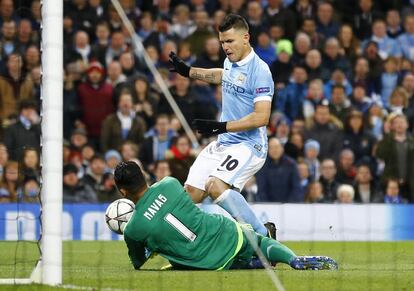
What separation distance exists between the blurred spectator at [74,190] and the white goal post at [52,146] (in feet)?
27.3

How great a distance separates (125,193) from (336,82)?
10.5 metres

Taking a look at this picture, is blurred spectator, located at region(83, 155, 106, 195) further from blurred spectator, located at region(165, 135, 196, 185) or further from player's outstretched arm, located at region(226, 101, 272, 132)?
player's outstretched arm, located at region(226, 101, 272, 132)

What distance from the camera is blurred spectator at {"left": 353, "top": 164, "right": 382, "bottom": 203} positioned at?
17.6 meters

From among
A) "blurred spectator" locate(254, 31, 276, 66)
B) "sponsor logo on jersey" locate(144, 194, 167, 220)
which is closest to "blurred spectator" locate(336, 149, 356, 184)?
"blurred spectator" locate(254, 31, 276, 66)

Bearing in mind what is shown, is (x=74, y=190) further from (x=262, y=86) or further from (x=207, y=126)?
(x=207, y=126)

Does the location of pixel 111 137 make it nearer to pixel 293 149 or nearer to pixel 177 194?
pixel 293 149

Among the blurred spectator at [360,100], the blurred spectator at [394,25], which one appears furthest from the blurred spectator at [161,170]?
the blurred spectator at [394,25]

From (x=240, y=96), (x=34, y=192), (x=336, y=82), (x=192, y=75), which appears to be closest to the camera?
(x=240, y=96)

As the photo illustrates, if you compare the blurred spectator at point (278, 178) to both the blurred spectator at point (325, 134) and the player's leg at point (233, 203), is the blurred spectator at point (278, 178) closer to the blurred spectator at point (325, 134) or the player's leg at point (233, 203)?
the blurred spectator at point (325, 134)

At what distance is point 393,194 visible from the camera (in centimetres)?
1758

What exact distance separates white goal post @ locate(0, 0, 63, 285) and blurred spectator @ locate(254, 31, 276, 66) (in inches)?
425

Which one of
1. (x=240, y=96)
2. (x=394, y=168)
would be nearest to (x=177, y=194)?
(x=240, y=96)

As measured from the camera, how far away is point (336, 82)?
1911cm

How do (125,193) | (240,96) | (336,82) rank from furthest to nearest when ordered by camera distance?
(336,82) < (240,96) < (125,193)
